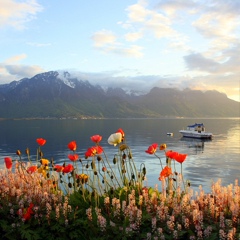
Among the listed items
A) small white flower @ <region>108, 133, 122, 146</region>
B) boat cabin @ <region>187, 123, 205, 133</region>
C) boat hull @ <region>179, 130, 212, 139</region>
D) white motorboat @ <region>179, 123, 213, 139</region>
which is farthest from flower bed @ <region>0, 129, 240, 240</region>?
boat cabin @ <region>187, 123, 205, 133</region>

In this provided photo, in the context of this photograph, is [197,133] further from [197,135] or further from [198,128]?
[198,128]

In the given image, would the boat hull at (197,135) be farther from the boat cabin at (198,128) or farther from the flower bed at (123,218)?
the flower bed at (123,218)

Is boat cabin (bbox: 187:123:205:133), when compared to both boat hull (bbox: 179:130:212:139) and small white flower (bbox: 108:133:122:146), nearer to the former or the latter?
A: boat hull (bbox: 179:130:212:139)

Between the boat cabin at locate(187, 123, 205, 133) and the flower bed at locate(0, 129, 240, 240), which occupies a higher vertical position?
the flower bed at locate(0, 129, 240, 240)

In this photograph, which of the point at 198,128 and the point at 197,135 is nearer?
the point at 197,135

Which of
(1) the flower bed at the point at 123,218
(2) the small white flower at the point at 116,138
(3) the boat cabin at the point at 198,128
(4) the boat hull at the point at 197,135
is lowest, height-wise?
(4) the boat hull at the point at 197,135

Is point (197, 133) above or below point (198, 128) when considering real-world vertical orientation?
below

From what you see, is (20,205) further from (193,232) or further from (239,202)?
(239,202)

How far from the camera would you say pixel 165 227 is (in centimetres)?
550

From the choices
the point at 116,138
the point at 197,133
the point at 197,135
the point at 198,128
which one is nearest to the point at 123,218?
the point at 116,138

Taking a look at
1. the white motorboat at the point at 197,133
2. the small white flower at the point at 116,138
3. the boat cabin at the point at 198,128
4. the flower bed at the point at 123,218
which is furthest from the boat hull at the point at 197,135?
the flower bed at the point at 123,218

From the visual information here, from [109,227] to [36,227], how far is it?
152cm

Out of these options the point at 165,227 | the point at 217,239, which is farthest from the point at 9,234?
the point at 217,239

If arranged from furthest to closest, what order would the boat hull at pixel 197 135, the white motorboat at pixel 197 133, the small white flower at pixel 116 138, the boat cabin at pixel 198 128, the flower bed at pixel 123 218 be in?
1. the boat cabin at pixel 198 128
2. the white motorboat at pixel 197 133
3. the boat hull at pixel 197 135
4. the small white flower at pixel 116 138
5. the flower bed at pixel 123 218
